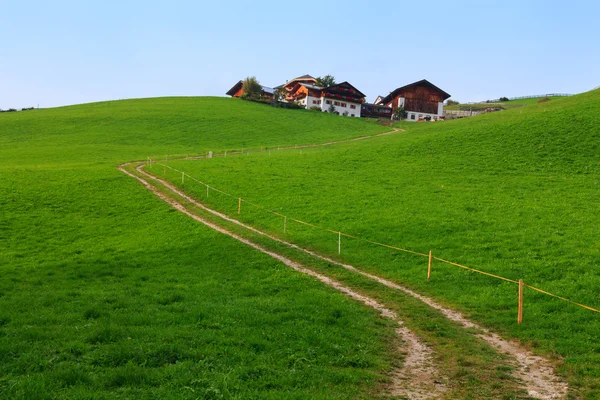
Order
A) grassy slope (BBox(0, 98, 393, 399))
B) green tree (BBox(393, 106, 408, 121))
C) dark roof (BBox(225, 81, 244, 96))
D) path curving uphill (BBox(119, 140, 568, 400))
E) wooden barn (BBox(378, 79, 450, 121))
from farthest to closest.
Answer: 1. dark roof (BBox(225, 81, 244, 96))
2. wooden barn (BBox(378, 79, 450, 121))
3. green tree (BBox(393, 106, 408, 121))
4. path curving uphill (BBox(119, 140, 568, 400))
5. grassy slope (BBox(0, 98, 393, 399))

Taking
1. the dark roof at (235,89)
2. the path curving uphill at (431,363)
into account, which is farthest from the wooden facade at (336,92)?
the path curving uphill at (431,363)

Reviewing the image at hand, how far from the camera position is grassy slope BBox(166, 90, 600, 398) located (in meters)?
19.0

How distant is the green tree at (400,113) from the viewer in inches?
5251

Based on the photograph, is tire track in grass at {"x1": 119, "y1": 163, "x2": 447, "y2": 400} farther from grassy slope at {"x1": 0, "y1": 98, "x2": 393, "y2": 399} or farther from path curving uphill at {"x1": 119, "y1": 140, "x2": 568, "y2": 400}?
grassy slope at {"x1": 0, "y1": 98, "x2": 393, "y2": 399}

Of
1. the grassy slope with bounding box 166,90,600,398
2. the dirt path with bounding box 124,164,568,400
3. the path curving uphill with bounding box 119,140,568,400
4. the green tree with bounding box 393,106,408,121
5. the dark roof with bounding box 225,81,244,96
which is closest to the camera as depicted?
the path curving uphill with bounding box 119,140,568,400

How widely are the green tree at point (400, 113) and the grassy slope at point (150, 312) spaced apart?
99.0m

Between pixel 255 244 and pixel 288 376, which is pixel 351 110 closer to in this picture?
pixel 255 244

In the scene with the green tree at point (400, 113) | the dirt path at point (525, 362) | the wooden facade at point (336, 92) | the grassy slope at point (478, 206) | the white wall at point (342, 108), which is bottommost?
the dirt path at point (525, 362)

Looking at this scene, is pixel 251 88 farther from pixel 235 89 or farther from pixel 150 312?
pixel 150 312

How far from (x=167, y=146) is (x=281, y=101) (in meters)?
60.8

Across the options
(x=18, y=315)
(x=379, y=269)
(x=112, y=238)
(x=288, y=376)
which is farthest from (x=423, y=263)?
(x=112, y=238)

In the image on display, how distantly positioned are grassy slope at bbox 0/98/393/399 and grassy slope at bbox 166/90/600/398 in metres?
5.41

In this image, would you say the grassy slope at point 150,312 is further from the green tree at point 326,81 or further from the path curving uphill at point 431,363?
the green tree at point 326,81

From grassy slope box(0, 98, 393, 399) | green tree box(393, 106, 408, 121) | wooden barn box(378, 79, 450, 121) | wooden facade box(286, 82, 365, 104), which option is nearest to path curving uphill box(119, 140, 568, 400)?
grassy slope box(0, 98, 393, 399)
